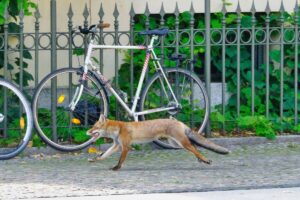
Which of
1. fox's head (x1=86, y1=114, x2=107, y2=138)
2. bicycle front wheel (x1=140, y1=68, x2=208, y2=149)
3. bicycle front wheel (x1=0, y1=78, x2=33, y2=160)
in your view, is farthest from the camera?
bicycle front wheel (x1=140, y1=68, x2=208, y2=149)

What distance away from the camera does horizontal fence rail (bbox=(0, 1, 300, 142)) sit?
33.7 feet

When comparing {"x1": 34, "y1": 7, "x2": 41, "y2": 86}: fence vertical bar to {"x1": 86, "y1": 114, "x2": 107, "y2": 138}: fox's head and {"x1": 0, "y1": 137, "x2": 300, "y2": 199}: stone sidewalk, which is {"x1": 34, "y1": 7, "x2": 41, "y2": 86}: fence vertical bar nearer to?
{"x1": 0, "y1": 137, "x2": 300, "y2": 199}: stone sidewalk

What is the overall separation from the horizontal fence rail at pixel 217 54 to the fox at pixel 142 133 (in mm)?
1141

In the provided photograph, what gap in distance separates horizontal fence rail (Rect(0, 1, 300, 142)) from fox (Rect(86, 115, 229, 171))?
1141 millimetres

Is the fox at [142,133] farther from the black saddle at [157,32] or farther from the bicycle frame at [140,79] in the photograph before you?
the black saddle at [157,32]

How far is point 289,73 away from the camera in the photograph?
11.3m

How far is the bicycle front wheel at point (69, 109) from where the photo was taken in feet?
32.4

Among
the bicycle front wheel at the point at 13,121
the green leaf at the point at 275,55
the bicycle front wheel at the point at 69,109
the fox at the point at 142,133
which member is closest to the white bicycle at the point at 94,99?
the bicycle front wheel at the point at 69,109

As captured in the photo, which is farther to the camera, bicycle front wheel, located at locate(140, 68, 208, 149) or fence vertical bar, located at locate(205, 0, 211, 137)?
fence vertical bar, located at locate(205, 0, 211, 137)

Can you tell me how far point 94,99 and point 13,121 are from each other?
96 cm

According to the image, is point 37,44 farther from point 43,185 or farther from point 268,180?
point 268,180

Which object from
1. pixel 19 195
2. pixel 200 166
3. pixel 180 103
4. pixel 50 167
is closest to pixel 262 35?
pixel 180 103

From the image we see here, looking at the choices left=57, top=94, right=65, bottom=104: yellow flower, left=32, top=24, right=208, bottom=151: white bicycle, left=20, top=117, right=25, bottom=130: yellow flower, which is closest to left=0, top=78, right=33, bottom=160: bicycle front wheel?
left=20, top=117, right=25, bottom=130: yellow flower

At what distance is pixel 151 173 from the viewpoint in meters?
8.91
